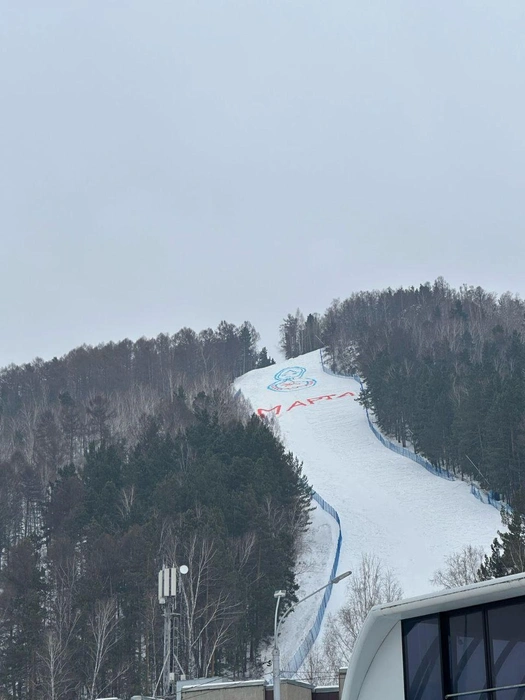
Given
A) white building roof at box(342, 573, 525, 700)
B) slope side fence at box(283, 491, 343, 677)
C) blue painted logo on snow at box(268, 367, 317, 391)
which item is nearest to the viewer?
white building roof at box(342, 573, 525, 700)

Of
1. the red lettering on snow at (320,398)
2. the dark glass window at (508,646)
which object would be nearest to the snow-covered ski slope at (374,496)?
the red lettering on snow at (320,398)

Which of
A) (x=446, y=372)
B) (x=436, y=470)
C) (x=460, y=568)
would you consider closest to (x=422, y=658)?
(x=460, y=568)

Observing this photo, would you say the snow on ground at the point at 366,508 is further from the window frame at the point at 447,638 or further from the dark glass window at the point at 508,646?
the dark glass window at the point at 508,646

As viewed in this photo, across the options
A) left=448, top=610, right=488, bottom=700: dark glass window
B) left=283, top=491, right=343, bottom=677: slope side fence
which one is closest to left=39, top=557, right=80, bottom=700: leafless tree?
left=283, top=491, right=343, bottom=677: slope side fence

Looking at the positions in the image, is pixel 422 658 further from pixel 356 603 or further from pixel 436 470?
pixel 436 470

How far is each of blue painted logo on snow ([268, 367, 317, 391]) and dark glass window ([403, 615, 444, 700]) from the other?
108 metres

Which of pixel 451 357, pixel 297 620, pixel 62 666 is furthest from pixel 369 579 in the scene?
pixel 451 357

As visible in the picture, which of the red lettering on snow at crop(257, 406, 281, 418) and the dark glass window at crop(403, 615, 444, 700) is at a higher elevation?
the red lettering on snow at crop(257, 406, 281, 418)

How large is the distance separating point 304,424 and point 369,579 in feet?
145

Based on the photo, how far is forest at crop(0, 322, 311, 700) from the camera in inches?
1928

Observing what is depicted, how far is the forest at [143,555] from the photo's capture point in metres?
49.0

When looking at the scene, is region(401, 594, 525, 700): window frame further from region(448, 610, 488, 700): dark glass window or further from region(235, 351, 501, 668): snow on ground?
region(235, 351, 501, 668): snow on ground

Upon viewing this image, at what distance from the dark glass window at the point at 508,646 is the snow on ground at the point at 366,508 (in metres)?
42.0

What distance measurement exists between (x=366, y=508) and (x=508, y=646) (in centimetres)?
6193
